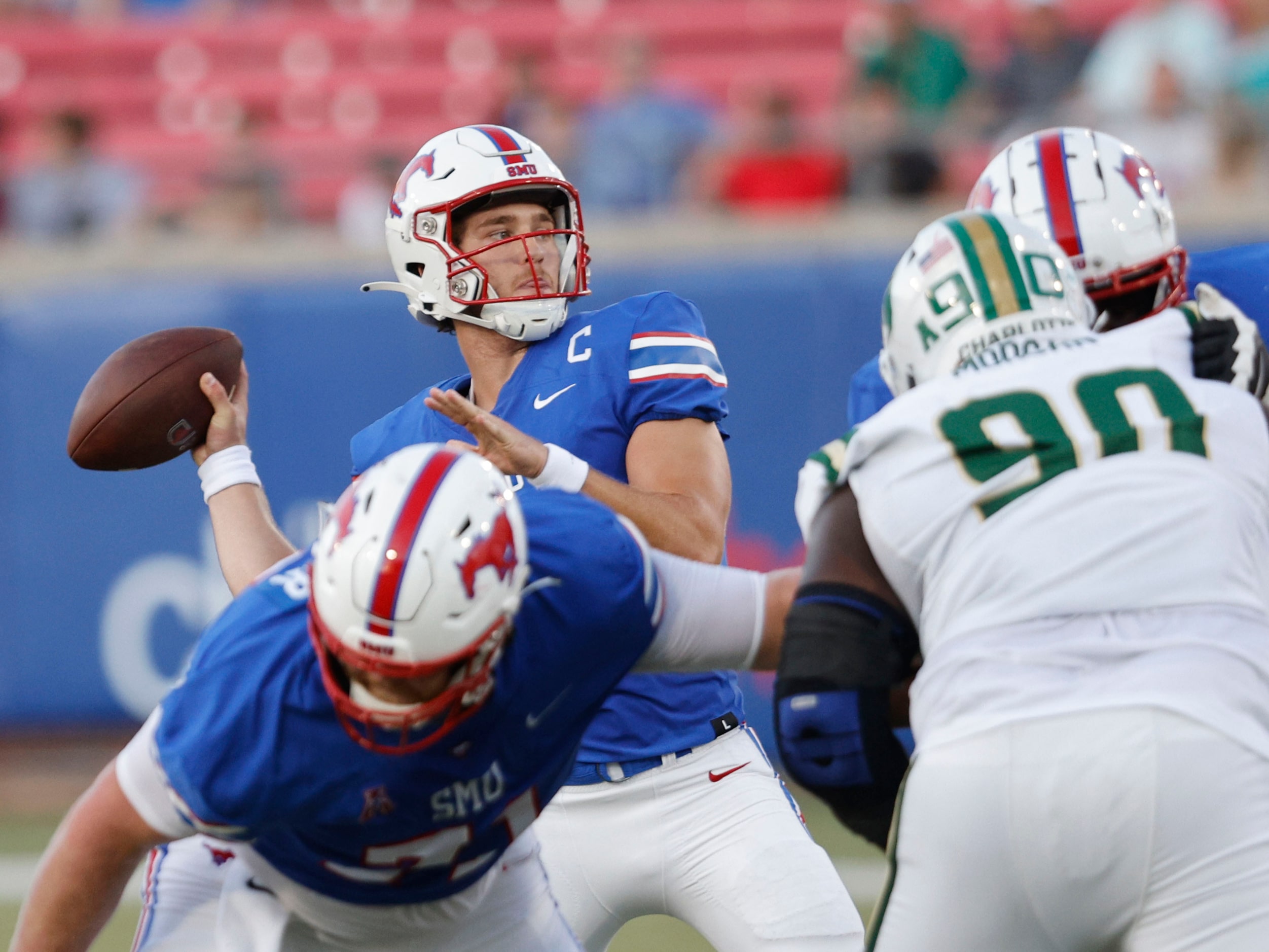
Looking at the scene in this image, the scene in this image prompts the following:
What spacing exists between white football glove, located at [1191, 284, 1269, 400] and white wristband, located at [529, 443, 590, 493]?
1104mm

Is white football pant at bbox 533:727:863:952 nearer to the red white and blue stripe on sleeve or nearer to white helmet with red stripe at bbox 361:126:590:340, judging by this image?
the red white and blue stripe on sleeve

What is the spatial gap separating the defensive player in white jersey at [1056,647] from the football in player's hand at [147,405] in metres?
1.51

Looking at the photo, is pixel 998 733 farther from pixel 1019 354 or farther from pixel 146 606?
pixel 146 606

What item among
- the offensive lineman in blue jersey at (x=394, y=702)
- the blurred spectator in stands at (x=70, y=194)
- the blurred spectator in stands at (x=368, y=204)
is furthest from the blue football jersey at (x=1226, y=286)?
the blurred spectator in stands at (x=70, y=194)

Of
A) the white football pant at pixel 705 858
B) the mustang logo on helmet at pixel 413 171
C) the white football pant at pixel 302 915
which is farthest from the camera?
the mustang logo on helmet at pixel 413 171

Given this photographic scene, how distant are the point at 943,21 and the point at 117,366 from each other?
621 cm

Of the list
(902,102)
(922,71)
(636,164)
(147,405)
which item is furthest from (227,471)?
(922,71)

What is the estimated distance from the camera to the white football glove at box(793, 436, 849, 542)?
2.37 m

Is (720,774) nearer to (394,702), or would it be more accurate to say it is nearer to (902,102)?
(394,702)

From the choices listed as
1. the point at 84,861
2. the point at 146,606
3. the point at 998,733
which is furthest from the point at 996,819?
the point at 146,606

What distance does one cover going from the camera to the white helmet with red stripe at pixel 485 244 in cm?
348

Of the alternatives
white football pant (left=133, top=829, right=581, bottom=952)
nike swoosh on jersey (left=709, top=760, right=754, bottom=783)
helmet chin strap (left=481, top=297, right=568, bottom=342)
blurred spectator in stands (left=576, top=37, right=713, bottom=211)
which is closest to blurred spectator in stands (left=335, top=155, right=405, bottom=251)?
blurred spectator in stands (left=576, top=37, right=713, bottom=211)

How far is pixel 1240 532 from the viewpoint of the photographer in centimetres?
223

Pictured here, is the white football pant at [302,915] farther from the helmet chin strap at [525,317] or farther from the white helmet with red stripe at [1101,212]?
the white helmet with red stripe at [1101,212]
